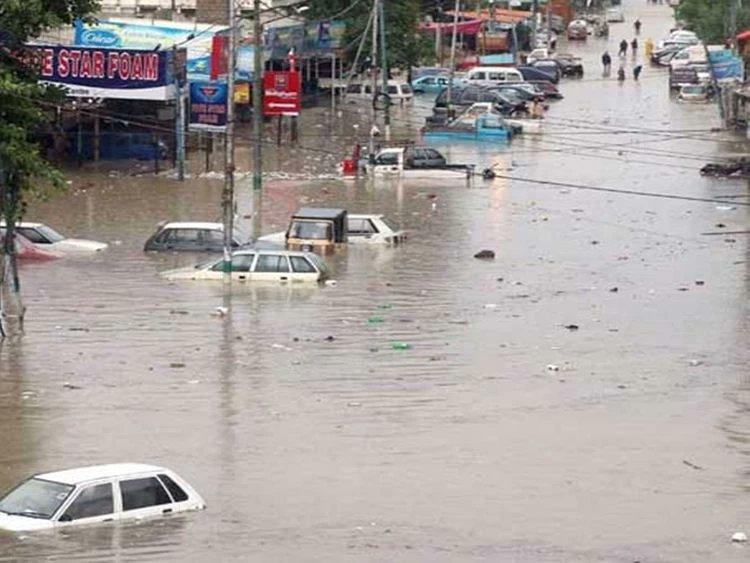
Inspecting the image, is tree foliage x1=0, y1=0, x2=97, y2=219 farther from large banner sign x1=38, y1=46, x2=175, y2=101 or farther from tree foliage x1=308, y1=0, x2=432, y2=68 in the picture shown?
tree foliage x1=308, y1=0, x2=432, y2=68

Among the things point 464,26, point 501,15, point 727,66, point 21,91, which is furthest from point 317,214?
point 501,15

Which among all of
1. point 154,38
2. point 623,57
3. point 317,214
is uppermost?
point 154,38

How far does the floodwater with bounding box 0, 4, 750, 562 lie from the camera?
21406mm

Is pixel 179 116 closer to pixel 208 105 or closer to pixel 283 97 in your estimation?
pixel 208 105

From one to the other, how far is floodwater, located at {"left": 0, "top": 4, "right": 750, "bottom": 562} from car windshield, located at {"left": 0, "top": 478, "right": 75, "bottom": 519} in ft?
1.50

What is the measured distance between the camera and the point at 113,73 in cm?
5644

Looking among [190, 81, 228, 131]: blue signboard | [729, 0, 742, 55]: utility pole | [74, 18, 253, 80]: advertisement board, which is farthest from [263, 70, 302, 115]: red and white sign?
[729, 0, 742, 55]: utility pole

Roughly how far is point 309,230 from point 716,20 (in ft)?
188

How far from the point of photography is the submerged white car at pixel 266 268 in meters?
38.9

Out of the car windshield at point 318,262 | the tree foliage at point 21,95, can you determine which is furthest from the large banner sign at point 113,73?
the tree foliage at point 21,95

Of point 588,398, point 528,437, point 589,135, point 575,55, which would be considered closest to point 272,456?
point 528,437

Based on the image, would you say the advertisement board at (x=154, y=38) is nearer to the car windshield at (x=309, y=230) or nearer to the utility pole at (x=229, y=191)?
the car windshield at (x=309, y=230)

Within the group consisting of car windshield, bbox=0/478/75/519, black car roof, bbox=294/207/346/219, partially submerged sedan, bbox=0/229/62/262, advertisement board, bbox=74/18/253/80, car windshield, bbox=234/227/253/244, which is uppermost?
advertisement board, bbox=74/18/253/80

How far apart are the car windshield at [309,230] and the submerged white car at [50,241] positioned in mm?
3673
